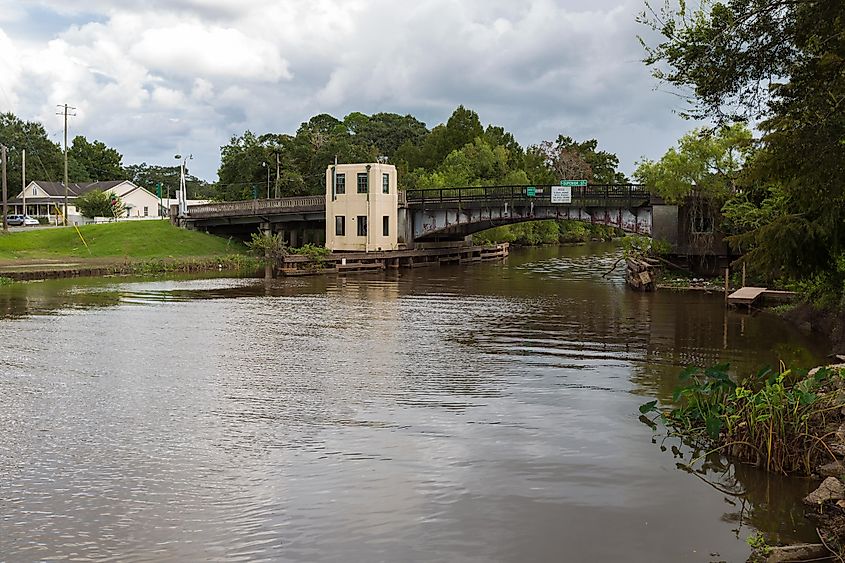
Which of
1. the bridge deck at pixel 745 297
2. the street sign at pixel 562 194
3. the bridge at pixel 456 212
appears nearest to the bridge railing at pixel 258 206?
the bridge at pixel 456 212

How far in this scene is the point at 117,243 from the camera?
6194 centimetres

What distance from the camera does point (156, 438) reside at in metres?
13.6

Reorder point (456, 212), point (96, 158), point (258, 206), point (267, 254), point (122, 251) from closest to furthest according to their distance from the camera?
1. point (122, 251)
2. point (267, 254)
3. point (456, 212)
4. point (258, 206)
5. point (96, 158)

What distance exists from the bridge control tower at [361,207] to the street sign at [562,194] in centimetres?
1218

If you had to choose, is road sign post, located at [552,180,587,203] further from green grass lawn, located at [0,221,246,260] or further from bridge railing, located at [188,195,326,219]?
green grass lawn, located at [0,221,246,260]

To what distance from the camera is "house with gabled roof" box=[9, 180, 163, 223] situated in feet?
322

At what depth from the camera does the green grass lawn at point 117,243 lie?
58.6 meters

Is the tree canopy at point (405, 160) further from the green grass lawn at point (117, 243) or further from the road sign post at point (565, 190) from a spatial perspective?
the road sign post at point (565, 190)

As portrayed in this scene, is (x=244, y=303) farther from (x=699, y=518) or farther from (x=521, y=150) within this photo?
(x=521, y=150)

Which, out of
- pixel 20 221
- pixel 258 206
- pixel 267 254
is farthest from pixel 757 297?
pixel 20 221

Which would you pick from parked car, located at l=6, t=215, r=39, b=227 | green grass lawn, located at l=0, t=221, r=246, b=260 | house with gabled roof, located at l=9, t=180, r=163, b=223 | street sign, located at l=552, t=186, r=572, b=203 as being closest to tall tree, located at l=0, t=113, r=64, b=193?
house with gabled roof, located at l=9, t=180, r=163, b=223

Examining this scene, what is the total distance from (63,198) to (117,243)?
41671 millimetres

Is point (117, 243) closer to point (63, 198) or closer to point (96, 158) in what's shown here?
point (63, 198)

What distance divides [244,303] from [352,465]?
23.7m
